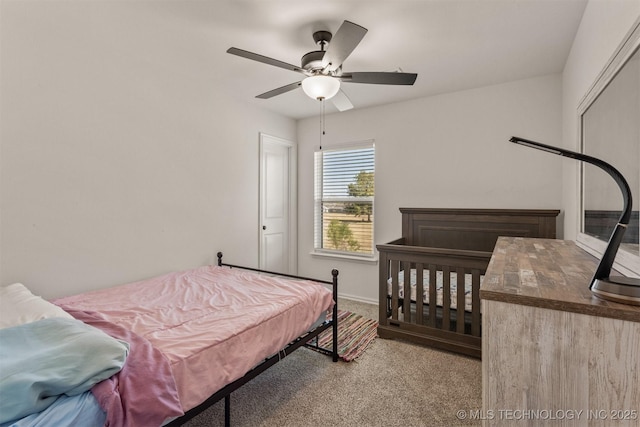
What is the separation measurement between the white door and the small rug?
1.22 meters

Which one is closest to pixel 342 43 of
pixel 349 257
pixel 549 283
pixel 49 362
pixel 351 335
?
pixel 549 283

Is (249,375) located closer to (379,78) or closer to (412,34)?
(379,78)

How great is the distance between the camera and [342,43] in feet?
5.55

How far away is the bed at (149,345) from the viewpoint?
3.12ft

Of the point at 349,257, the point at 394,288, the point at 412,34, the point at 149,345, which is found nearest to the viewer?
the point at 149,345

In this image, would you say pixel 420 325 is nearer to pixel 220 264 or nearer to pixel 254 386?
pixel 254 386

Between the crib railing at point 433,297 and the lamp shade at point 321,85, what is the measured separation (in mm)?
1463

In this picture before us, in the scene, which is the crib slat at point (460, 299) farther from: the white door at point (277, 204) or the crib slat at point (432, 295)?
the white door at point (277, 204)

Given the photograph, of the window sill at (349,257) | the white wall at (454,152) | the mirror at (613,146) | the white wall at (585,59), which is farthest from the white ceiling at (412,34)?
the window sill at (349,257)

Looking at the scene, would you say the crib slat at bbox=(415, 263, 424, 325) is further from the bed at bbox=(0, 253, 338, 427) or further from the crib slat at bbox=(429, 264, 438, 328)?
the bed at bbox=(0, 253, 338, 427)

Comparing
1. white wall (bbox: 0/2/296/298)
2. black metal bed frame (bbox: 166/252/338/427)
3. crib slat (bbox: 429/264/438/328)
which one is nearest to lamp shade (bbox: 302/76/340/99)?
white wall (bbox: 0/2/296/298)

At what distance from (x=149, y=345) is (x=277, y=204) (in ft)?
9.59

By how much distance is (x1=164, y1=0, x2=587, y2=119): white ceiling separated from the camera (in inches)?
72.9

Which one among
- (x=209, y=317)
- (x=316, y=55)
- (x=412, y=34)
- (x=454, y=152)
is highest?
(x=412, y=34)
